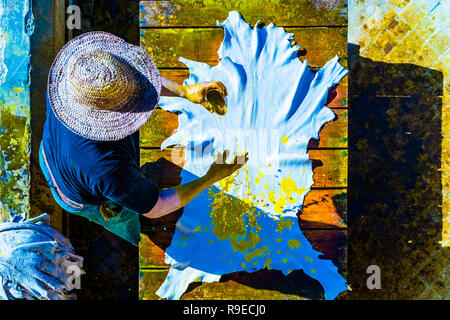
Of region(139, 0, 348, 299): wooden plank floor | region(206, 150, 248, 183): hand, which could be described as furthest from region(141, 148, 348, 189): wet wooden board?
region(206, 150, 248, 183): hand

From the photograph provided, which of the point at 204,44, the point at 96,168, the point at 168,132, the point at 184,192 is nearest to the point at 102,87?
the point at 96,168

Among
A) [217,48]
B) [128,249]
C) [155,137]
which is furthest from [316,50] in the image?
[128,249]

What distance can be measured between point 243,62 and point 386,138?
1082 millimetres

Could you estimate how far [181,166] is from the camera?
2369mm

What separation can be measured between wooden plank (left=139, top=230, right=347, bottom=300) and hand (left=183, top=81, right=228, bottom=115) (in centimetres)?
89

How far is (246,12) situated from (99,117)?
3.54 ft

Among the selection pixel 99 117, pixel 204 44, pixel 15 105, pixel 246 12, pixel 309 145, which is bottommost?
pixel 309 145

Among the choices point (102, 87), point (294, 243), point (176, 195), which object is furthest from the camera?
point (294, 243)

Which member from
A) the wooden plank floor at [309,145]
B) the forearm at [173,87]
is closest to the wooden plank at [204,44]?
the wooden plank floor at [309,145]

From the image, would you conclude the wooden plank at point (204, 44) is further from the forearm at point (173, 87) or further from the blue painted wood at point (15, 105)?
the blue painted wood at point (15, 105)

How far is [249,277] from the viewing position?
7.71 feet

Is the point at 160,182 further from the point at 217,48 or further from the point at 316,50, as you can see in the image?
the point at 316,50

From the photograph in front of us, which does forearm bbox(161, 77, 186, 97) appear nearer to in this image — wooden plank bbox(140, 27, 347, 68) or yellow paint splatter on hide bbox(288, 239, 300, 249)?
wooden plank bbox(140, 27, 347, 68)

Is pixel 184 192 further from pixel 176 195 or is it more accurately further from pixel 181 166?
pixel 181 166
